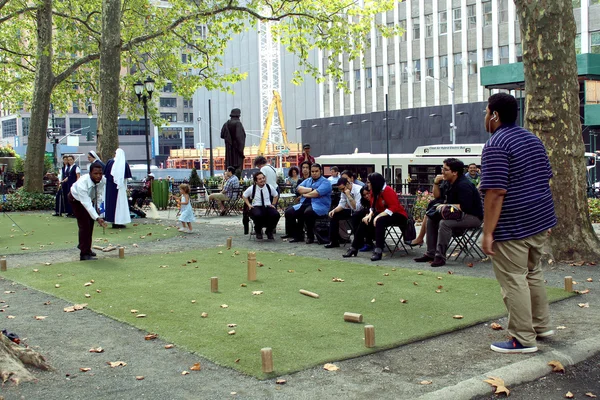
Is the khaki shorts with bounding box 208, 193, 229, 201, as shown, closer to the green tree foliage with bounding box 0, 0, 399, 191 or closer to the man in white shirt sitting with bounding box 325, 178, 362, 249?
the green tree foliage with bounding box 0, 0, 399, 191

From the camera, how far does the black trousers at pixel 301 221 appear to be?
587 inches

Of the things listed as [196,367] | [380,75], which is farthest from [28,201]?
[380,75]

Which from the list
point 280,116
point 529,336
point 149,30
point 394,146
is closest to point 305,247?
point 529,336

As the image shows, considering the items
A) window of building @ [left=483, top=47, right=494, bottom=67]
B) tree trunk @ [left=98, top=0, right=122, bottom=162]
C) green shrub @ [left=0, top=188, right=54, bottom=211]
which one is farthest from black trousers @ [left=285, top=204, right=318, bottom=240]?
window of building @ [left=483, top=47, right=494, bottom=67]

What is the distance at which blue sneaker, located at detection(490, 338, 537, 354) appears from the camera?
619cm

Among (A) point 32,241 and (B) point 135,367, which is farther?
(A) point 32,241

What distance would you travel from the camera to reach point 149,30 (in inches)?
1245

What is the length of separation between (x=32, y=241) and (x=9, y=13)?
58.2 feet

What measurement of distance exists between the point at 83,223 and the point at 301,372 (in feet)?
25.0

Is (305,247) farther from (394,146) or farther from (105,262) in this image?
(394,146)

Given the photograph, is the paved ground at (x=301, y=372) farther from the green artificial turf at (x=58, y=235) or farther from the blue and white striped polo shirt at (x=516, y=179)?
the green artificial turf at (x=58, y=235)

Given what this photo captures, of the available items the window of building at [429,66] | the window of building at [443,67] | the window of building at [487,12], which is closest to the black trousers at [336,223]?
the window of building at [487,12]

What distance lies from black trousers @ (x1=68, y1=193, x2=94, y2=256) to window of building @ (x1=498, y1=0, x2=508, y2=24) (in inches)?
1829

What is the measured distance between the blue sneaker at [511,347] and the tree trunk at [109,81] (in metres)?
18.7
